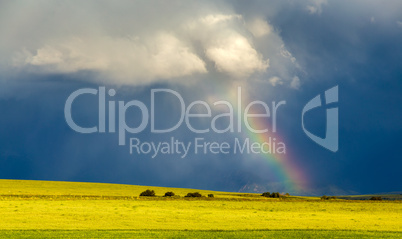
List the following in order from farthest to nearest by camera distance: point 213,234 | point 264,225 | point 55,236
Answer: point 264,225 < point 213,234 < point 55,236

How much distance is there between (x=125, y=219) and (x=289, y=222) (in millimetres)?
17600

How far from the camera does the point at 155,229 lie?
42156 mm

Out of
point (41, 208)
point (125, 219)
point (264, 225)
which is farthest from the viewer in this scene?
point (41, 208)

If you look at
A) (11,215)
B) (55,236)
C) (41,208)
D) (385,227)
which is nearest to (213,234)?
(55,236)

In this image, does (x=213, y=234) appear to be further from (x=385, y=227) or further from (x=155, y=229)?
(x=385, y=227)

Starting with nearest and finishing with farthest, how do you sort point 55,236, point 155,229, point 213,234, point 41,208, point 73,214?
1. point 55,236
2. point 213,234
3. point 155,229
4. point 73,214
5. point 41,208

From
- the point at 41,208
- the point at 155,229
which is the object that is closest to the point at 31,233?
the point at 155,229

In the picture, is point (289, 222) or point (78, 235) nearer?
point (78, 235)

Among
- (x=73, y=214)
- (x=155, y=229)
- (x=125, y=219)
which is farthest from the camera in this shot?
(x=73, y=214)

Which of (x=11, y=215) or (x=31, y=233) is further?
(x=11, y=215)

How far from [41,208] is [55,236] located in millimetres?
28990

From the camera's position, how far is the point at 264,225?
156 feet

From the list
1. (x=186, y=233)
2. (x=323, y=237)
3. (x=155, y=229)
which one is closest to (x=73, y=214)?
(x=155, y=229)

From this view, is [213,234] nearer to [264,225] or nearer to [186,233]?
[186,233]
